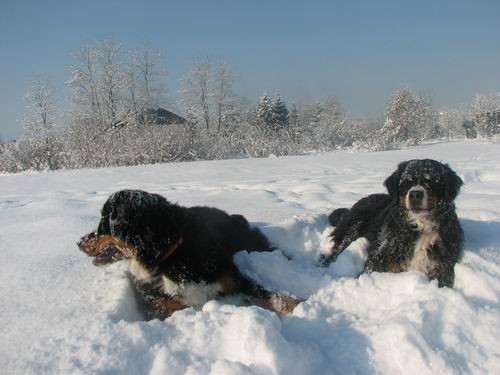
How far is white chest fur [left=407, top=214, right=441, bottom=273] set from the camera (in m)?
3.68

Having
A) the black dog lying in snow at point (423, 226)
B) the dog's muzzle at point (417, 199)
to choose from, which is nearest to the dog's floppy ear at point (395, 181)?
the black dog lying in snow at point (423, 226)

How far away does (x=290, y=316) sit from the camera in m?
3.03

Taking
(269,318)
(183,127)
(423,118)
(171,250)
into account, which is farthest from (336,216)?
(423,118)

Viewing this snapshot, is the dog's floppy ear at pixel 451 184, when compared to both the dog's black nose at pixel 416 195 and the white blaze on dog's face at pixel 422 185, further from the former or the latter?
the dog's black nose at pixel 416 195

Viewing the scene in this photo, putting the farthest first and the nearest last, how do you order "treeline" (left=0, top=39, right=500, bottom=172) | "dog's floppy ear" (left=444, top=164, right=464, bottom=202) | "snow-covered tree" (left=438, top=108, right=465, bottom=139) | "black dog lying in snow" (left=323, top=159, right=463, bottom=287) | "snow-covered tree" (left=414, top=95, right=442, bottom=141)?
1. "snow-covered tree" (left=438, top=108, right=465, bottom=139)
2. "snow-covered tree" (left=414, top=95, right=442, bottom=141)
3. "treeline" (left=0, top=39, right=500, bottom=172)
4. "dog's floppy ear" (left=444, top=164, right=464, bottom=202)
5. "black dog lying in snow" (left=323, top=159, right=463, bottom=287)

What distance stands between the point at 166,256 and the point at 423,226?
7.73 ft

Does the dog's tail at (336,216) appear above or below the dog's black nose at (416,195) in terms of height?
below

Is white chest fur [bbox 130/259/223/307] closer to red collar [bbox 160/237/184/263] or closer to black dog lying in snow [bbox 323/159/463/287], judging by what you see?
red collar [bbox 160/237/184/263]

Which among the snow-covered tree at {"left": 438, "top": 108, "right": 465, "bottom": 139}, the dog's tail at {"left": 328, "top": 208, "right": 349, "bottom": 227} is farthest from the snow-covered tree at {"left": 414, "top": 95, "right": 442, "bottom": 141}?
the dog's tail at {"left": 328, "top": 208, "right": 349, "bottom": 227}

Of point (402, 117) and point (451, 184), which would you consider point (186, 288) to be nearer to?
point (451, 184)

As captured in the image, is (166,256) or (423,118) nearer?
(166,256)

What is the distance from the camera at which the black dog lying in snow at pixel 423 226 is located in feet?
12.0

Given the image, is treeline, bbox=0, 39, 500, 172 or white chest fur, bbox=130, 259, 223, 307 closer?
white chest fur, bbox=130, 259, 223, 307

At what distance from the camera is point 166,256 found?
3453 mm
